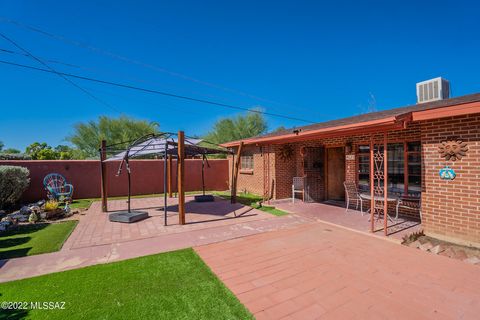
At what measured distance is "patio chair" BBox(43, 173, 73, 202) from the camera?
8.97 m

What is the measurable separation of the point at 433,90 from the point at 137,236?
1163cm

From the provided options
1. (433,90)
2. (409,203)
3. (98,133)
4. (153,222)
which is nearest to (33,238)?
(153,222)

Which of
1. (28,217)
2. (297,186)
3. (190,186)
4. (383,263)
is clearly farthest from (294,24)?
(28,217)

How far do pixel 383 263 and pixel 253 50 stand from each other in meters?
15.0

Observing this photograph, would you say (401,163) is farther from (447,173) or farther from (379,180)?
(447,173)

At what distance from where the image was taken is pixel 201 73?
17938 mm

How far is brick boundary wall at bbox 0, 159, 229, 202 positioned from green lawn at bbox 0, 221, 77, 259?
4703 mm

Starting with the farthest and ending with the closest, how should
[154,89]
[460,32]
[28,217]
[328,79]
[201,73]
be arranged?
[328,79]
[201,73]
[154,89]
[460,32]
[28,217]

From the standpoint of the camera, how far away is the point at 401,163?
21.1ft

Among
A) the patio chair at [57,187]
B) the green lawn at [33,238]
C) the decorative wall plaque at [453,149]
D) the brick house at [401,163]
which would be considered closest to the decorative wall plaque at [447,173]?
the brick house at [401,163]

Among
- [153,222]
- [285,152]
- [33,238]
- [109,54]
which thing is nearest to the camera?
[33,238]

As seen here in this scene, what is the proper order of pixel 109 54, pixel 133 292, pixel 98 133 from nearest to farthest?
1. pixel 133 292
2. pixel 109 54
3. pixel 98 133

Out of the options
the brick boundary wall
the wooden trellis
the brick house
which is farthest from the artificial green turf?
the brick boundary wall

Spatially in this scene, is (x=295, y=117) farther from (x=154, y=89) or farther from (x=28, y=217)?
(x=28, y=217)
